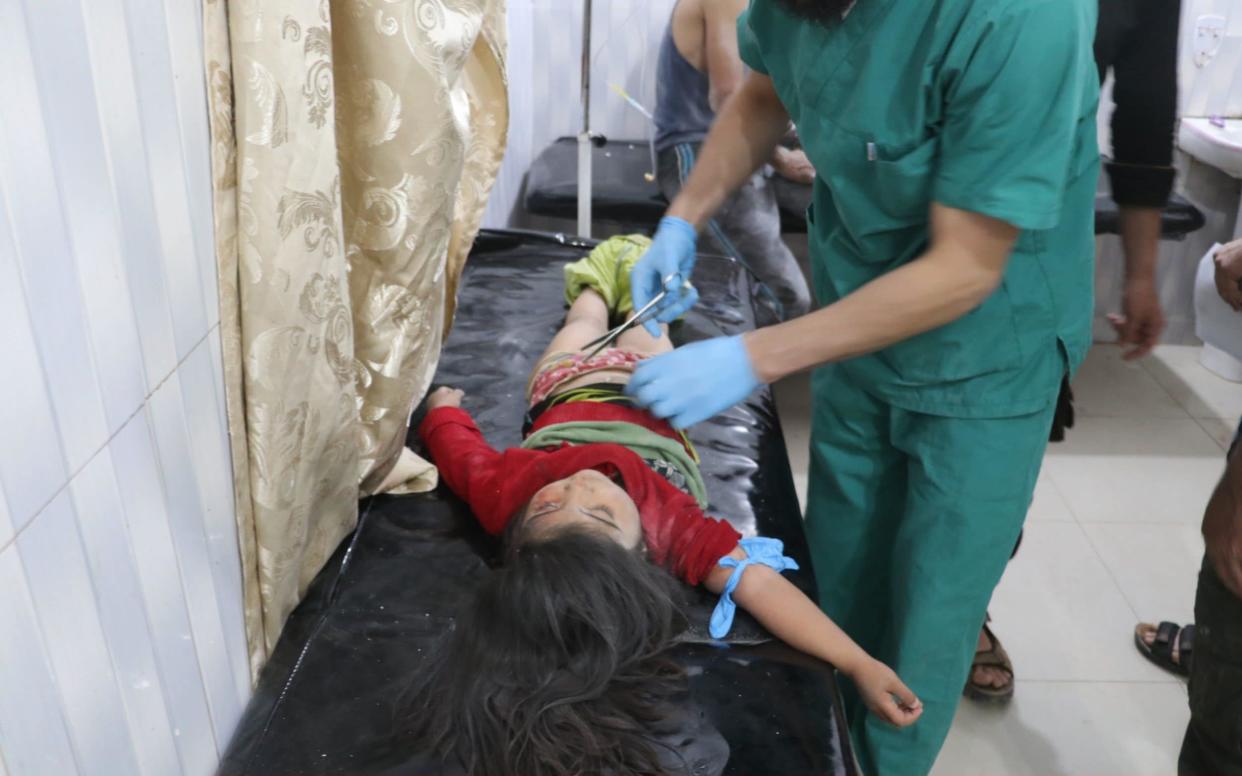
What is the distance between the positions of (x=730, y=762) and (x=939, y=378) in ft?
1.80

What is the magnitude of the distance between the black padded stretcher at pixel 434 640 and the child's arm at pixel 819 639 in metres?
0.02

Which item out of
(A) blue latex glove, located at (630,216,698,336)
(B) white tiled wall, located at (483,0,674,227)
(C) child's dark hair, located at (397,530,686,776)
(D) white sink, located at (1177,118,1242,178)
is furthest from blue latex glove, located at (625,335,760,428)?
(D) white sink, located at (1177,118,1242,178)

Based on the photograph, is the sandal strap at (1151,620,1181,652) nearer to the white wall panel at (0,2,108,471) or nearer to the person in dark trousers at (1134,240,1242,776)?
the person in dark trousers at (1134,240,1242,776)

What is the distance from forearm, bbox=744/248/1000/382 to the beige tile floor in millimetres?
1018

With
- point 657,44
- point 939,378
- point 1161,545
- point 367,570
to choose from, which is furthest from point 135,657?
point 657,44

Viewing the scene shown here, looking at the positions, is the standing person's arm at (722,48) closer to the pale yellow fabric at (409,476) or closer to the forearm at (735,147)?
the forearm at (735,147)

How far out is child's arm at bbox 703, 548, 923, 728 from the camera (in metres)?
1.32

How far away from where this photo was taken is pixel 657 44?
3.23m

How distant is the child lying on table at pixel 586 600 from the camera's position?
1.14 meters

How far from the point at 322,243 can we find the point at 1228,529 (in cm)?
115

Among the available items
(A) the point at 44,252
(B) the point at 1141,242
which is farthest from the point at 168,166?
(B) the point at 1141,242

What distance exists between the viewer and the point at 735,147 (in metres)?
1.61

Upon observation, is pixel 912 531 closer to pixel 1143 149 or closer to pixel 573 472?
pixel 573 472

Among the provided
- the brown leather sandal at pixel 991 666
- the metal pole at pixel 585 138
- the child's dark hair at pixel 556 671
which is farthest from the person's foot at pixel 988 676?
the metal pole at pixel 585 138
